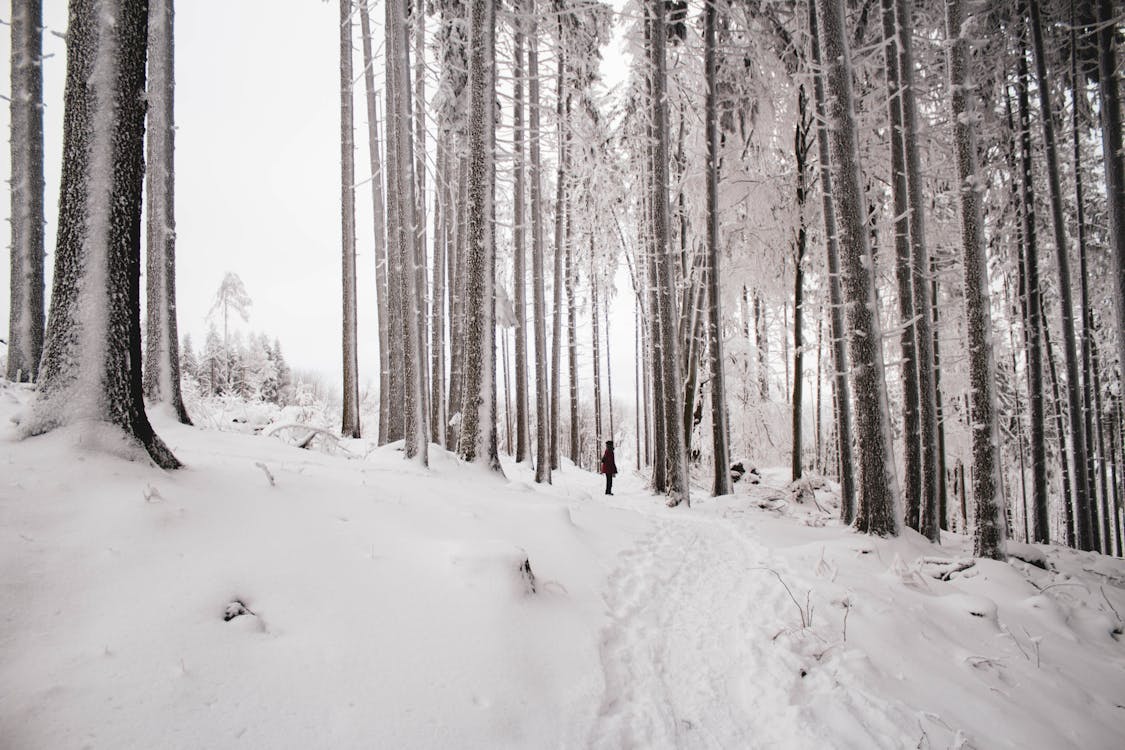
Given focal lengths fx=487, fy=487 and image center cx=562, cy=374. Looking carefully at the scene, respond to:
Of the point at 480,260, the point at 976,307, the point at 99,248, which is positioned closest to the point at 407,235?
the point at 480,260

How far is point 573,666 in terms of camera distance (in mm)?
2783

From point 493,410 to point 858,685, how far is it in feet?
18.3

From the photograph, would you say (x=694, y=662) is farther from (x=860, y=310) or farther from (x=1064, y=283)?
(x=1064, y=283)

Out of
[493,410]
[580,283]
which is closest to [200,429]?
[493,410]

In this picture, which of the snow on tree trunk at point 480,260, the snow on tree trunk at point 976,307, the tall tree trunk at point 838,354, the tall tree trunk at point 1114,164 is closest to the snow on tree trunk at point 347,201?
the snow on tree trunk at point 480,260

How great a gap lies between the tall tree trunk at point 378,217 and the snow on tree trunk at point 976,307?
10.1 metres

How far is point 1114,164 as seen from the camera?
684 cm

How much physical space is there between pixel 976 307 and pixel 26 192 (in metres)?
15.4

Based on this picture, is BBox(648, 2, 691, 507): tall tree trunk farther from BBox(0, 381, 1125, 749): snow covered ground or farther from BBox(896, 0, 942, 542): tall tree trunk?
BBox(0, 381, 1125, 749): snow covered ground

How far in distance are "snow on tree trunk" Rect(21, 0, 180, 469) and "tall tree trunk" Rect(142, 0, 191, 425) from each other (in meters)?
4.56

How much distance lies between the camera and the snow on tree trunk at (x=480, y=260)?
288 inches

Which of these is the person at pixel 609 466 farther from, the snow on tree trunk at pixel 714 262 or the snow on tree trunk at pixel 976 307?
the snow on tree trunk at pixel 976 307

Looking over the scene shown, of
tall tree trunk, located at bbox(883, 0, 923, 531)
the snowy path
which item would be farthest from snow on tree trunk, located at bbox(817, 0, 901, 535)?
the snowy path

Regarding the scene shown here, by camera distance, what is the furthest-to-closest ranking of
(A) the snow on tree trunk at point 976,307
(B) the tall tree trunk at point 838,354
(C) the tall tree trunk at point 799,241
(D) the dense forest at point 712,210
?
1. (C) the tall tree trunk at point 799,241
2. (B) the tall tree trunk at point 838,354
3. (A) the snow on tree trunk at point 976,307
4. (D) the dense forest at point 712,210
